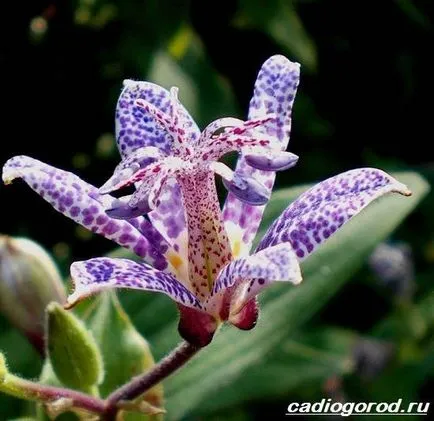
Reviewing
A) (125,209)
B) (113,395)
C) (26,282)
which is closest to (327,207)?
(125,209)

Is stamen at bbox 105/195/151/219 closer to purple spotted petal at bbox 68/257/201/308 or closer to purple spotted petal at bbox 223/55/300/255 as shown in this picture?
purple spotted petal at bbox 68/257/201/308

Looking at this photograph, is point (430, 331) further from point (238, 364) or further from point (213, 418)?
point (238, 364)

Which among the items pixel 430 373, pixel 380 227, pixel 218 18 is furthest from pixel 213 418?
pixel 218 18

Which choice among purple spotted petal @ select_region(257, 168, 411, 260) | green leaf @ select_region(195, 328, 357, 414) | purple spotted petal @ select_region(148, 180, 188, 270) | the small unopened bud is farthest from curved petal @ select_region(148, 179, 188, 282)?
green leaf @ select_region(195, 328, 357, 414)

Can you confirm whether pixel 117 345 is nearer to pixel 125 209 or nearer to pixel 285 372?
pixel 125 209

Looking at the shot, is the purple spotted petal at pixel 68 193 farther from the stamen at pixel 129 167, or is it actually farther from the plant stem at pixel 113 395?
the plant stem at pixel 113 395

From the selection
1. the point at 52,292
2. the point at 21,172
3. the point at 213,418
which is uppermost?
the point at 21,172
